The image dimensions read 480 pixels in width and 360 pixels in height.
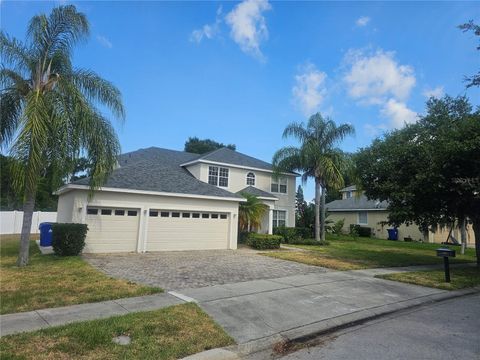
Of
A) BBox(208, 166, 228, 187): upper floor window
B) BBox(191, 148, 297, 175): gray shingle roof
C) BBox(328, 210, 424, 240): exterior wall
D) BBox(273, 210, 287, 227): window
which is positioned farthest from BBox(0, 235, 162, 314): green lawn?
BBox(328, 210, 424, 240): exterior wall

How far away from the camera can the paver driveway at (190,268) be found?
9984 millimetres

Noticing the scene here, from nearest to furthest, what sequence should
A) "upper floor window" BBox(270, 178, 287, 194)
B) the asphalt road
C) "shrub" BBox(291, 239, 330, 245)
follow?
the asphalt road → "shrub" BBox(291, 239, 330, 245) → "upper floor window" BBox(270, 178, 287, 194)

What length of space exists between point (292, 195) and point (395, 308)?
796 inches

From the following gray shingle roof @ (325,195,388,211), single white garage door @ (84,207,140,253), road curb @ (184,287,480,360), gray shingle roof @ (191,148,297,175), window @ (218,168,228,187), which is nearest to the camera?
road curb @ (184,287,480,360)

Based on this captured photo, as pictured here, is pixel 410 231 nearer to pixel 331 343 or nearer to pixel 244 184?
pixel 244 184

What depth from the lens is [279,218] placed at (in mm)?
27453

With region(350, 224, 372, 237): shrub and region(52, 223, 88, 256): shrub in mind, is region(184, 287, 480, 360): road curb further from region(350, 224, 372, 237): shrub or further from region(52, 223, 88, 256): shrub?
region(350, 224, 372, 237): shrub

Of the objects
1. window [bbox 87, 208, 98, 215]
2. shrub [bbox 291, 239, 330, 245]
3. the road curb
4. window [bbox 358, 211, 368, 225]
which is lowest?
the road curb

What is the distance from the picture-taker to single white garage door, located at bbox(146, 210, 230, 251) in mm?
16891

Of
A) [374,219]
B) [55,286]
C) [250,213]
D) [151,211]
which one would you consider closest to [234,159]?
[250,213]

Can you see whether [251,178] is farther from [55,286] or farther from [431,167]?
[55,286]

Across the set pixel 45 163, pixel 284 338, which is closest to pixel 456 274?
pixel 284 338

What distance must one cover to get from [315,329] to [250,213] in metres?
14.9

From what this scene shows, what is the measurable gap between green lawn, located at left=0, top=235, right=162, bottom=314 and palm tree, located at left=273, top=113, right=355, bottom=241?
53.3ft
